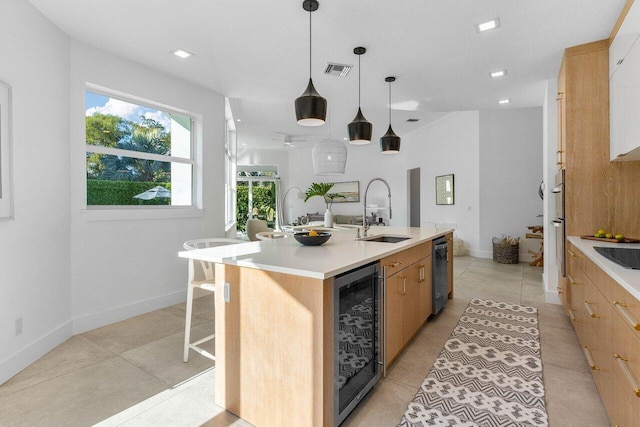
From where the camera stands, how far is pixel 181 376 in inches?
87.6

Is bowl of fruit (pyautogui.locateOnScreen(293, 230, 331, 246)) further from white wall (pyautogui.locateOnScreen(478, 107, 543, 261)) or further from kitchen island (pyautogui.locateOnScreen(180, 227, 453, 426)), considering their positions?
white wall (pyautogui.locateOnScreen(478, 107, 543, 261))

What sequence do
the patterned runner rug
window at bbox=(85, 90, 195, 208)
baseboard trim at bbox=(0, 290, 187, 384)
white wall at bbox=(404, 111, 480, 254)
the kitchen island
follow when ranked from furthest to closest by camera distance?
1. white wall at bbox=(404, 111, 480, 254)
2. window at bbox=(85, 90, 195, 208)
3. baseboard trim at bbox=(0, 290, 187, 384)
4. the patterned runner rug
5. the kitchen island

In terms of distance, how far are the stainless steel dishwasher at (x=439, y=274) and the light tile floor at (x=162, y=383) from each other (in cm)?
21

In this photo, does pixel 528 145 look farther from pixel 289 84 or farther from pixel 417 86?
pixel 289 84

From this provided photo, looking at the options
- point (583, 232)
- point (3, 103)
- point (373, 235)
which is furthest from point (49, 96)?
point (583, 232)

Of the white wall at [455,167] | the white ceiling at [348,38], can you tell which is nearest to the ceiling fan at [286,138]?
the white wall at [455,167]

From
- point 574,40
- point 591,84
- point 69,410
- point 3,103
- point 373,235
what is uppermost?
point 574,40

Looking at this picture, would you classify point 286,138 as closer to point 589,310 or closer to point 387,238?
point 387,238

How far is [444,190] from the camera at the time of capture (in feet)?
24.9

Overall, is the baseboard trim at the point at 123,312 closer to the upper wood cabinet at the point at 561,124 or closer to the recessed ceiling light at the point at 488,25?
the recessed ceiling light at the point at 488,25

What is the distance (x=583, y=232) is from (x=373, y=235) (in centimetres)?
188

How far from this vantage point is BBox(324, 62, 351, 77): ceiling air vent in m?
3.46

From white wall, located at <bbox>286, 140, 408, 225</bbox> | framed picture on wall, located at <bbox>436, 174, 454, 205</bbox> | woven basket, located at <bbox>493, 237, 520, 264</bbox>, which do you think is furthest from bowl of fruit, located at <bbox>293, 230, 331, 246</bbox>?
white wall, located at <bbox>286, 140, 408, 225</bbox>

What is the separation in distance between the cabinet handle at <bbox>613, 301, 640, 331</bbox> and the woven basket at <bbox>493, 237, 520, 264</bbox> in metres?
5.15
